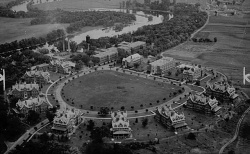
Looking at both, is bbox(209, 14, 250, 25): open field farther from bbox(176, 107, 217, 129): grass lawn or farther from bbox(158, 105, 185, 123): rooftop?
bbox(158, 105, 185, 123): rooftop

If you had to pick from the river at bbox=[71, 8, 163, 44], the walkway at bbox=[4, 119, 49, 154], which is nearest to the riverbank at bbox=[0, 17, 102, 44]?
the river at bbox=[71, 8, 163, 44]

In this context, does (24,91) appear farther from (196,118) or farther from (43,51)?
(43,51)

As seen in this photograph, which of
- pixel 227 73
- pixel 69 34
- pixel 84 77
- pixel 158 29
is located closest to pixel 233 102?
pixel 227 73

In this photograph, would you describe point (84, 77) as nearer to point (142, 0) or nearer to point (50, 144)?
point (50, 144)

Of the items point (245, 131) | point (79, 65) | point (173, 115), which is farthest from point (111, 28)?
point (245, 131)

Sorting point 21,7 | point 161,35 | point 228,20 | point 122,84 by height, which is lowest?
point 122,84

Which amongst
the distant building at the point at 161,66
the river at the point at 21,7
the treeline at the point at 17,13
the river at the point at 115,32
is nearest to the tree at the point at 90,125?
the distant building at the point at 161,66

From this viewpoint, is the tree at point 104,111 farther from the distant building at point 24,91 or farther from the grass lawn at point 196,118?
the distant building at point 24,91
